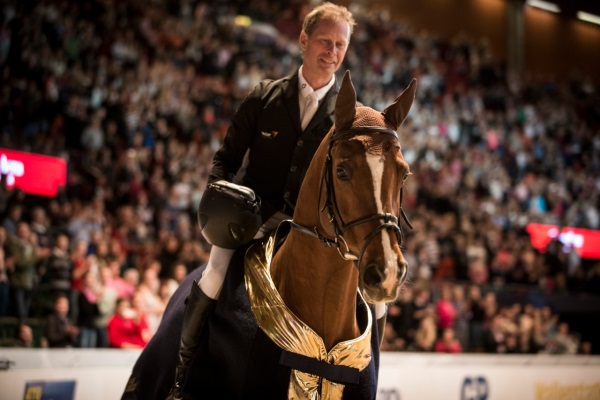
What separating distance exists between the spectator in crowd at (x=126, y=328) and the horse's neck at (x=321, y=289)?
4.47 m

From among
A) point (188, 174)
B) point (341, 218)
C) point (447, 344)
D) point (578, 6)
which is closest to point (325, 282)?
point (341, 218)

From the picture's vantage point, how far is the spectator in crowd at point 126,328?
7074 millimetres

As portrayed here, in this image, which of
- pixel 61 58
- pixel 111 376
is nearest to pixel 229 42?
pixel 61 58

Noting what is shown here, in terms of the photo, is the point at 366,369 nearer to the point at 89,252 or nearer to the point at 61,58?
the point at 89,252

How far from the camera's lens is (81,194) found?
9.71 meters

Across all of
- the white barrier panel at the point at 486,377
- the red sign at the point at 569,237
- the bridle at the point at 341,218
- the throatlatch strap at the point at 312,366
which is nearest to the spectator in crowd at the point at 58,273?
the white barrier panel at the point at 486,377

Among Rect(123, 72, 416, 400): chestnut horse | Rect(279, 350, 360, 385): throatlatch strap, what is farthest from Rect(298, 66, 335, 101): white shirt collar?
Rect(279, 350, 360, 385): throatlatch strap

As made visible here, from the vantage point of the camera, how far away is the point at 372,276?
7.78ft

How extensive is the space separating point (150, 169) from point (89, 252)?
244 cm

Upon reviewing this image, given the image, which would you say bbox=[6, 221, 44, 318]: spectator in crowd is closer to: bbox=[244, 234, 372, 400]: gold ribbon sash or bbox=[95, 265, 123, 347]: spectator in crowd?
bbox=[95, 265, 123, 347]: spectator in crowd

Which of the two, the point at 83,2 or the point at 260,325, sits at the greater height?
the point at 83,2

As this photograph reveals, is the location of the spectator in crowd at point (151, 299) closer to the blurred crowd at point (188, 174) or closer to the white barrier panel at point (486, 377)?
the blurred crowd at point (188, 174)

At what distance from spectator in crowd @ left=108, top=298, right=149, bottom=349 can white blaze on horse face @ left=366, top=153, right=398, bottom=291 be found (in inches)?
201

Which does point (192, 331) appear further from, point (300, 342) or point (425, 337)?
point (425, 337)
